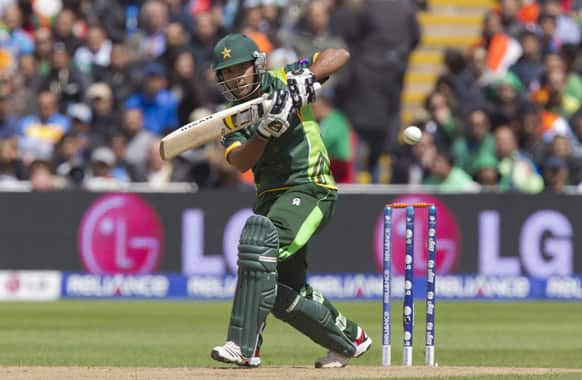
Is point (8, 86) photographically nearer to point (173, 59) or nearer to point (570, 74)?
point (173, 59)

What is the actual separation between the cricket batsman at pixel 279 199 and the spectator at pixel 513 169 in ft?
26.5

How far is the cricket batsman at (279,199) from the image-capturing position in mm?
7941

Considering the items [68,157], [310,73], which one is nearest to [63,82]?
[68,157]

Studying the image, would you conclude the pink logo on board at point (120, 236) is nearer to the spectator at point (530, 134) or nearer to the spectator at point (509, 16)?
the spectator at point (530, 134)

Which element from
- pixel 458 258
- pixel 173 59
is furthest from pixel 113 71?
pixel 458 258

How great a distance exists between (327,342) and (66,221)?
312 inches

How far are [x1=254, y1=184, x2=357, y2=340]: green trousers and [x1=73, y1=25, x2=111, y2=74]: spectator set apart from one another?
→ 950cm

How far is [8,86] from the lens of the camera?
55.5ft

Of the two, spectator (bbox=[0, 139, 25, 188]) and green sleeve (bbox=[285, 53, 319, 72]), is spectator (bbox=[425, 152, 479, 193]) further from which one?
green sleeve (bbox=[285, 53, 319, 72])

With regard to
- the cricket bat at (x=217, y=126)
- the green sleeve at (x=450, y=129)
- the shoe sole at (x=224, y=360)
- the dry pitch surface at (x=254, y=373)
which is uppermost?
the green sleeve at (x=450, y=129)

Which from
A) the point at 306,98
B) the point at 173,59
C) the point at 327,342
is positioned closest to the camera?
the point at 306,98

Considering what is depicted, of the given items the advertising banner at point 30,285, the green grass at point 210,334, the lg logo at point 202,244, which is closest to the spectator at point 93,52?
the lg logo at point 202,244

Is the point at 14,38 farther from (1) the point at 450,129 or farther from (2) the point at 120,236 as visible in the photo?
(1) the point at 450,129

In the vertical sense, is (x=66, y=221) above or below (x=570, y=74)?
below
